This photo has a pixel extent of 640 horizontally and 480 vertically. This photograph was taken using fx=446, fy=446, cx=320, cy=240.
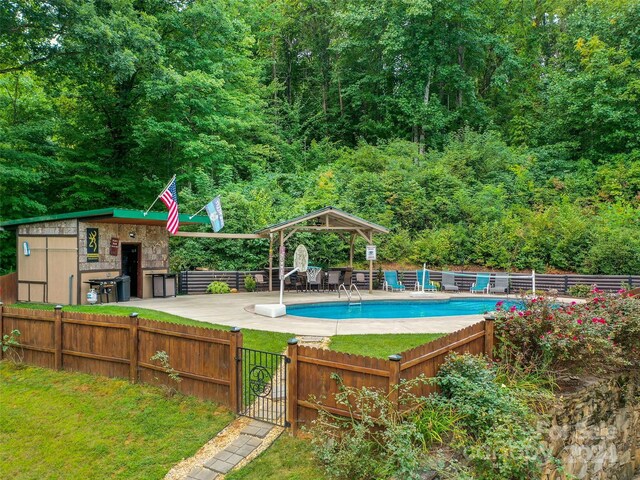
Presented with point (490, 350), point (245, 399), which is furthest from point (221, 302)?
point (490, 350)

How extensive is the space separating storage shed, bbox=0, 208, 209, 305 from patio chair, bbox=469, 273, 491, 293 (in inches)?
441

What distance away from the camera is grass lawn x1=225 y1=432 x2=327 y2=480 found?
479cm

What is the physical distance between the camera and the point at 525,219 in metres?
19.4

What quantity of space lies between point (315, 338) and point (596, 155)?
21217mm

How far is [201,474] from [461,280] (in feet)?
46.9

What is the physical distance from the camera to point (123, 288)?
1349 cm

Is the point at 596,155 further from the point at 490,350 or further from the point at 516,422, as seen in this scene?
the point at 516,422

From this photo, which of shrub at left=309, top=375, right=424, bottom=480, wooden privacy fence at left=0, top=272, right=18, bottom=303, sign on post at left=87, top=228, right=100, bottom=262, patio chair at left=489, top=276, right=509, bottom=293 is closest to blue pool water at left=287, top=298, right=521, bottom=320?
patio chair at left=489, top=276, right=509, bottom=293

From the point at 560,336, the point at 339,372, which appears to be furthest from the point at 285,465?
the point at 560,336

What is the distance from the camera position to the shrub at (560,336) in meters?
6.57

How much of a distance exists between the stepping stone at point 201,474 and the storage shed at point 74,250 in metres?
8.57

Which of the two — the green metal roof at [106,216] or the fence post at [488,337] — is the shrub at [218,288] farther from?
the fence post at [488,337]

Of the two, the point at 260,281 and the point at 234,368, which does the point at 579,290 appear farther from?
the point at 234,368

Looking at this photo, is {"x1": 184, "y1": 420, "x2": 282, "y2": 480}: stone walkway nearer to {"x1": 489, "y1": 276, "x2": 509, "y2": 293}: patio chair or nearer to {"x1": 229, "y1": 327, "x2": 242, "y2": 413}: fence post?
{"x1": 229, "y1": 327, "x2": 242, "y2": 413}: fence post
